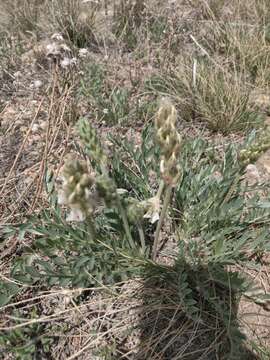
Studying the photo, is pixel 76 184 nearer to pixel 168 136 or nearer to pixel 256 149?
pixel 168 136

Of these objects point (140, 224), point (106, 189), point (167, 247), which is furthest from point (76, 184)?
point (167, 247)

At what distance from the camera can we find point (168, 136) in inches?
50.1

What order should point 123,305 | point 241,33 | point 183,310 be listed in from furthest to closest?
1. point 241,33
2. point 123,305
3. point 183,310

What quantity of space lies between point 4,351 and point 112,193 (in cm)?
96

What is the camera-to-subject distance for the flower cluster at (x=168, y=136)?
1.25 meters

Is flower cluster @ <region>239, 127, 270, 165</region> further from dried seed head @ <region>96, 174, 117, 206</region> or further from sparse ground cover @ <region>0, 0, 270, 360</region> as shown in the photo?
dried seed head @ <region>96, 174, 117, 206</region>

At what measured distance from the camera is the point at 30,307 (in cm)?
201

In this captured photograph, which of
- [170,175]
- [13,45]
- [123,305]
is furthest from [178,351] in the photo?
[13,45]

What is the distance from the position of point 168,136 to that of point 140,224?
0.68 metres

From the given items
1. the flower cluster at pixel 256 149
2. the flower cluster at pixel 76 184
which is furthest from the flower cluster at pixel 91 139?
the flower cluster at pixel 256 149

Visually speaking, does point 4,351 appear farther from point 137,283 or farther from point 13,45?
point 13,45

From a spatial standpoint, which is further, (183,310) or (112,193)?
(183,310)

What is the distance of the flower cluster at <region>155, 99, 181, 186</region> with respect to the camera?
1.25m

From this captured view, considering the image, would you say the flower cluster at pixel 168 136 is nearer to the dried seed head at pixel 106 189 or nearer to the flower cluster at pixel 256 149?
the dried seed head at pixel 106 189
